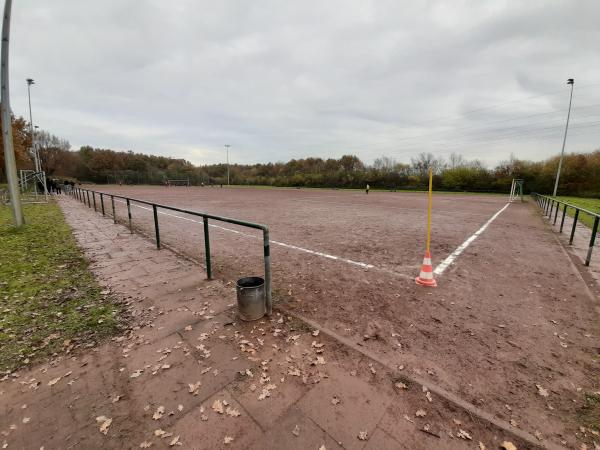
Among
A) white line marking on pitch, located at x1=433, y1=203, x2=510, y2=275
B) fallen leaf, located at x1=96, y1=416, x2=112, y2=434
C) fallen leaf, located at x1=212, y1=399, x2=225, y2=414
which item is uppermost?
white line marking on pitch, located at x1=433, y1=203, x2=510, y2=275

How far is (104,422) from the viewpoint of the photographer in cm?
189

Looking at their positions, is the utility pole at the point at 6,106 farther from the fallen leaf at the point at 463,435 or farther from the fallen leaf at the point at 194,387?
the fallen leaf at the point at 463,435

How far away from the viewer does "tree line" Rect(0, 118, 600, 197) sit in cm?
3572

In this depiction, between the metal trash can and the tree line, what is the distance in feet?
107

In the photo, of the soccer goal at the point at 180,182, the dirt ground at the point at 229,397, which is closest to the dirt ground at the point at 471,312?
the dirt ground at the point at 229,397

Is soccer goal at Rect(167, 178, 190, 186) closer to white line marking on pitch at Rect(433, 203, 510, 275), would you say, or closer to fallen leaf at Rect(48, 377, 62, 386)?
white line marking on pitch at Rect(433, 203, 510, 275)

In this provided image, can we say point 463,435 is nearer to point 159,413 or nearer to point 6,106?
point 159,413

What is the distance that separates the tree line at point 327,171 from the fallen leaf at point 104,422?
32.8 meters

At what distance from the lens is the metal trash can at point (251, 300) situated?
3096 mm

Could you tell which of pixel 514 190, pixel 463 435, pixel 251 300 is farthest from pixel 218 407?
pixel 514 190

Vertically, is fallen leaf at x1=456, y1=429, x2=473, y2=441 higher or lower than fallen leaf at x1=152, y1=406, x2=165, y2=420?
higher

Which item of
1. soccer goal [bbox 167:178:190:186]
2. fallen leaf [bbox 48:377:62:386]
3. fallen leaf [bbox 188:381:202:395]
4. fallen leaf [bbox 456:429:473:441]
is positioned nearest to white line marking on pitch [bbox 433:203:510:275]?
fallen leaf [bbox 456:429:473:441]

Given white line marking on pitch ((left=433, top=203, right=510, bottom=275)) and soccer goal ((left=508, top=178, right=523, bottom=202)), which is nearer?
white line marking on pitch ((left=433, top=203, right=510, bottom=275))

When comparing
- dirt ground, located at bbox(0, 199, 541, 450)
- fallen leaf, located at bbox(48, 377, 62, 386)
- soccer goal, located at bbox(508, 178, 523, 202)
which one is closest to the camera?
dirt ground, located at bbox(0, 199, 541, 450)
